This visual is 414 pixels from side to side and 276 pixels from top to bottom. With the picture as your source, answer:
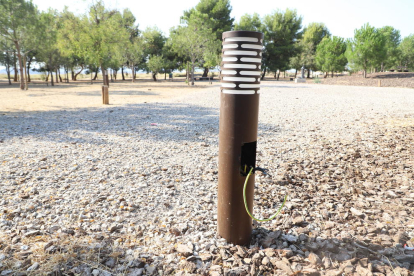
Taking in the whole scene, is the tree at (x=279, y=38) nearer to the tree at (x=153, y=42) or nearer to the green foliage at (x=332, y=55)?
the green foliage at (x=332, y=55)

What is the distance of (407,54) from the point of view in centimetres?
6234

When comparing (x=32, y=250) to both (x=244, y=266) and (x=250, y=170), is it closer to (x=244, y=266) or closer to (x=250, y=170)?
(x=244, y=266)

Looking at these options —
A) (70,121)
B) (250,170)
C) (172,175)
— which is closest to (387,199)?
(250,170)

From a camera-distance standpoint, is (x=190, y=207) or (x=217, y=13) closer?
(x=190, y=207)

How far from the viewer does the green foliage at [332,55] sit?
43.8 m

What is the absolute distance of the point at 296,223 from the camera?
2.68 meters

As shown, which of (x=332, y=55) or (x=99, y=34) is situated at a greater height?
(x=332, y=55)

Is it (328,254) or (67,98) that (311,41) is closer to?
(67,98)

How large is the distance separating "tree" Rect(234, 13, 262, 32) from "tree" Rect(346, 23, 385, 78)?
16.8 meters

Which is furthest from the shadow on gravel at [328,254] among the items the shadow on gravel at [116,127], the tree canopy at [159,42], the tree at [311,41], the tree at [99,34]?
the tree at [311,41]

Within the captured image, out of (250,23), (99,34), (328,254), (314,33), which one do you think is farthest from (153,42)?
(328,254)

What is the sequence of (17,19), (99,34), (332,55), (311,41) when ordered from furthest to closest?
1. (311,41)
2. (332,55)
3. (99,34)
4. (17,19)

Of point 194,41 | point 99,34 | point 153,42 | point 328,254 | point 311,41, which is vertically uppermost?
point 311,41

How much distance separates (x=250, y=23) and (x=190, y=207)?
5096 cm
